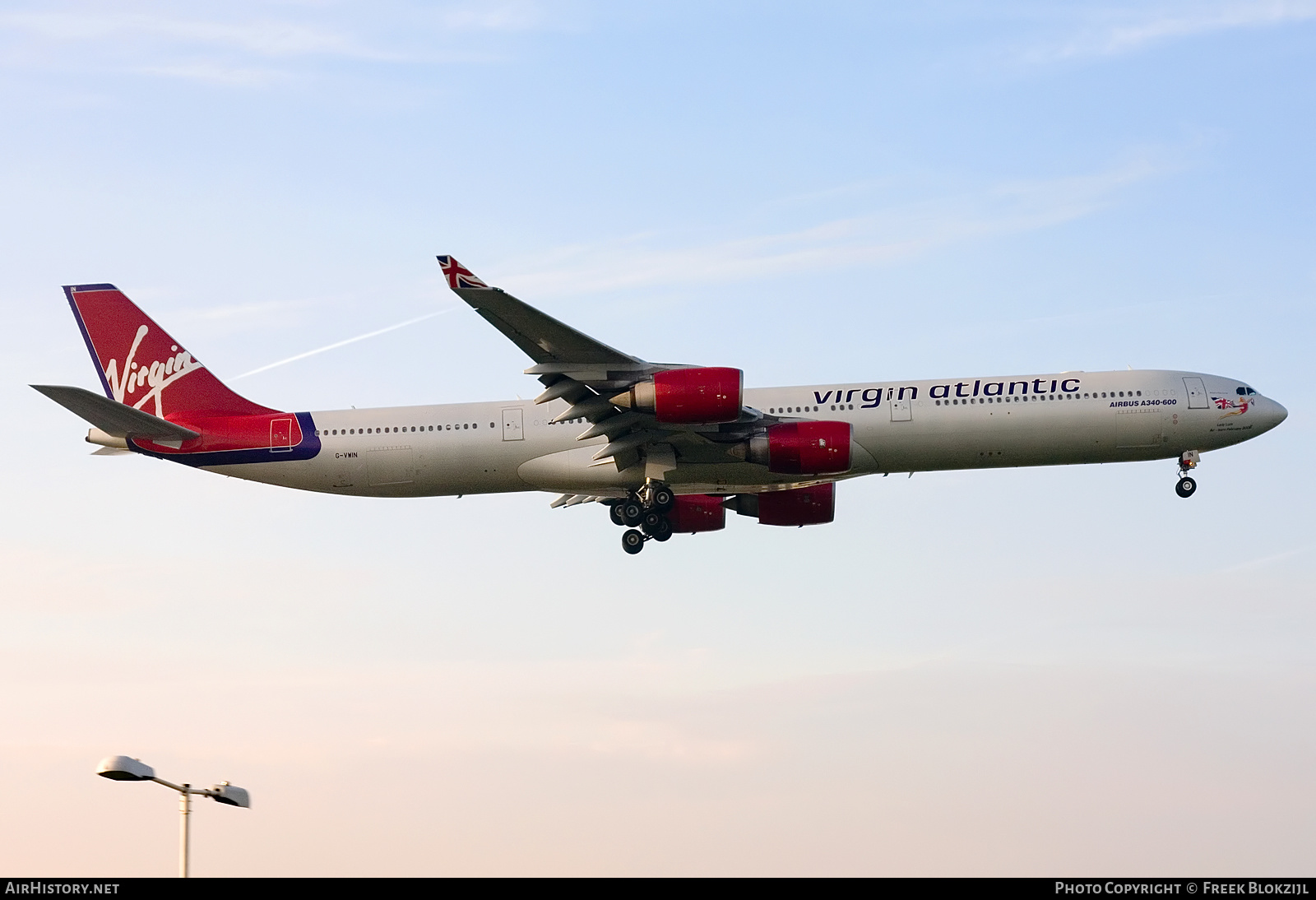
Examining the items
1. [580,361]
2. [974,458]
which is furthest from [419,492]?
[974,458]

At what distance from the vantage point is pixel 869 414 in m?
51.2

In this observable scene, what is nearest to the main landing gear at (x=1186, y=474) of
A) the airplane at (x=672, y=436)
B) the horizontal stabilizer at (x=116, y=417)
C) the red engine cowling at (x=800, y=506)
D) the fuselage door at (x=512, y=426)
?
the airplane at (x=672, y=436)

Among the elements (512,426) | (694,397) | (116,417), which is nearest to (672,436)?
(694,397)

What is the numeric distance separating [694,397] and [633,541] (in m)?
9.18

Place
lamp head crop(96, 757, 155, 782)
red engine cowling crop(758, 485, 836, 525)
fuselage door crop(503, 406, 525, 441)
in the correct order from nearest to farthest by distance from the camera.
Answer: lamp head crop(96, 757, 155, 782), fuselage door crop(503, 406, 525, 441), red engine cowling crop(758, 485, 836, 525)

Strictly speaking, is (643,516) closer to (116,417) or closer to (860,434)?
(860,434)

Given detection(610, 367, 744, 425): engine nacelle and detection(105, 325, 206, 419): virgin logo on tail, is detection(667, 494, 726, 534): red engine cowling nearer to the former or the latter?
detection(610, 367, 744, 425): engine nacelle

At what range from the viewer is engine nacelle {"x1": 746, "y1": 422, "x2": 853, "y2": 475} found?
4941cm

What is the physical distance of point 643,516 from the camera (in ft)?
177

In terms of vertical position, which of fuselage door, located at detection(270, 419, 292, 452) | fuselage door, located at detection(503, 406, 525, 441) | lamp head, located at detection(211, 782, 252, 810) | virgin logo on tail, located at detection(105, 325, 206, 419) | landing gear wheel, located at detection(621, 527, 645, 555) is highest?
virgin logo on tail, located at detection(105, 325, 206, 419)

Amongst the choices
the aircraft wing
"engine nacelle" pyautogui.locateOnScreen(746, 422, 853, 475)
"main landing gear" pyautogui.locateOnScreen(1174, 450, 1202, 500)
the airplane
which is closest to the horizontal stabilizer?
the airplane

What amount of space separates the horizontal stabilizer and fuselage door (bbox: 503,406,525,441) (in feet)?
36.1

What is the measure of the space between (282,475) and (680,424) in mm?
15169

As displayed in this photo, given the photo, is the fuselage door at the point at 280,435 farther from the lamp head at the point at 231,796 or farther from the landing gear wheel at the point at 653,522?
the lamp head at the point at 231,796
